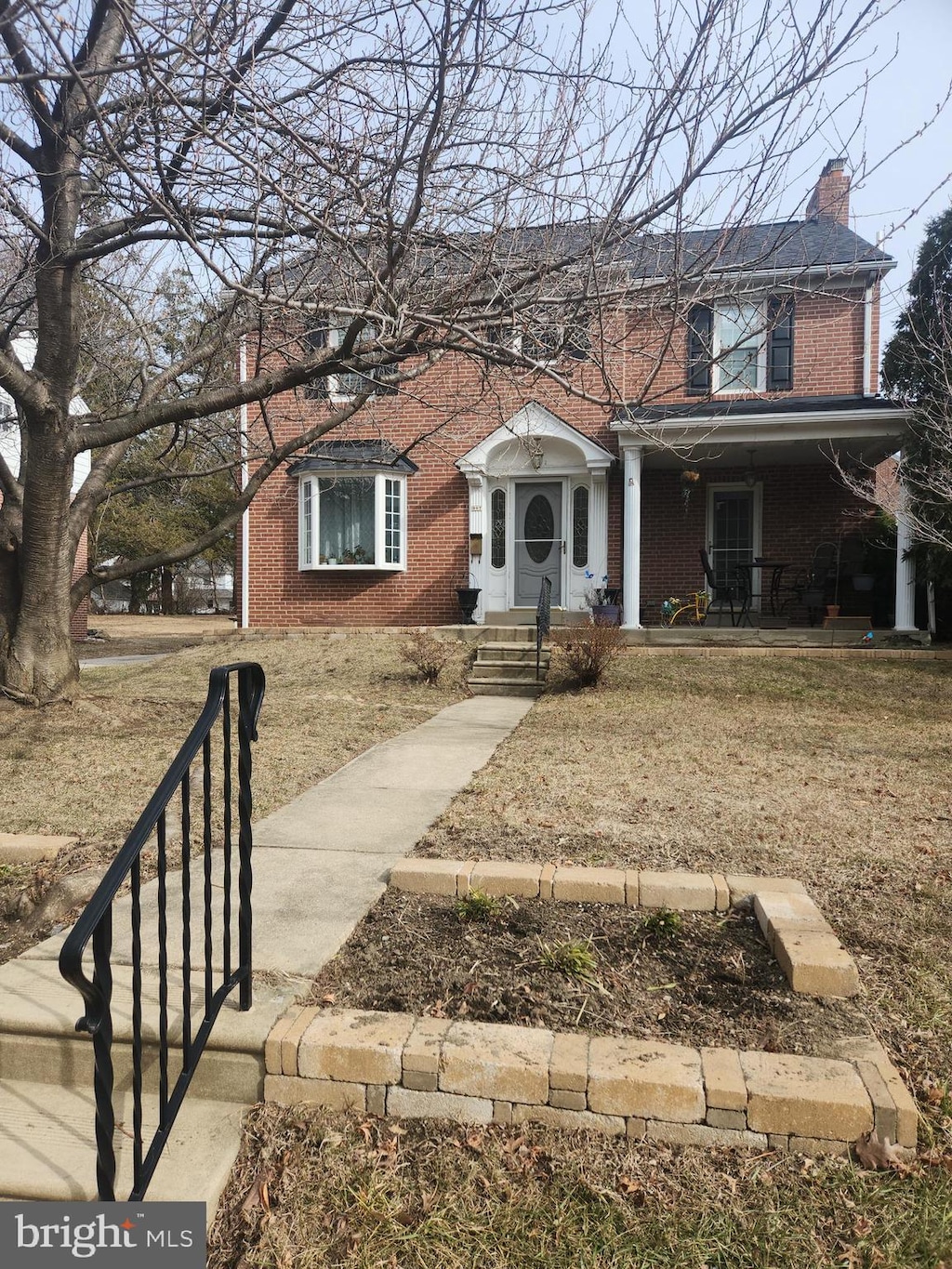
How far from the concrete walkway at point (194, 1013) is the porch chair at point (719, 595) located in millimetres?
10291

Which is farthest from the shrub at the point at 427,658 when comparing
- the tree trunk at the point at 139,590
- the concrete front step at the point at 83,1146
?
the tree trunk at the point at 139,590

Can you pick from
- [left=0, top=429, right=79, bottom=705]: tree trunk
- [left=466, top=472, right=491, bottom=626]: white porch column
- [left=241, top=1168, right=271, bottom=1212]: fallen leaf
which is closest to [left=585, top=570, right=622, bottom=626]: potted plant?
[left=466, top=472, right=491, bottom=626]: white porch column

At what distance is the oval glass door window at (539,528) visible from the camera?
49.1 feet

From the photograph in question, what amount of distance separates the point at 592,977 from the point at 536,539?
12.6 meters

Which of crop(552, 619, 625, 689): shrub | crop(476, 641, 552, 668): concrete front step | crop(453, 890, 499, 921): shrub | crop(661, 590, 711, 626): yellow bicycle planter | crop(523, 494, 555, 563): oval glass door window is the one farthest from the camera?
crop(523, 494, 555, 563): oval glass door window

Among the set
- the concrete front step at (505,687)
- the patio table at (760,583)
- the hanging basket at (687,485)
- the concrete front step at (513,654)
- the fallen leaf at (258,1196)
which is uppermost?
the hanging basket at (687,485)

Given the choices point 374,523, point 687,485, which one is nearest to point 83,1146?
point 374,523

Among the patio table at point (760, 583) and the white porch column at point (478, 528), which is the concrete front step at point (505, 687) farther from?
the patio table at point (760, 583)

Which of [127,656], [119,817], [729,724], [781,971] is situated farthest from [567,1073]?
[127,656]

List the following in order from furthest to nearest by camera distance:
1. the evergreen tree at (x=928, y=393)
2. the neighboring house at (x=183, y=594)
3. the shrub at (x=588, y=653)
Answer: the neighboring house at (x=183, y=594), the evergreen tree at (x=928, y=393), the shrub at (x=588, y=653)

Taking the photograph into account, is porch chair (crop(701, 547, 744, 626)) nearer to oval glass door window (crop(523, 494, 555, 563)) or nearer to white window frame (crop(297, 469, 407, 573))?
oval glass door window (crop(523, 494, 555, 563))

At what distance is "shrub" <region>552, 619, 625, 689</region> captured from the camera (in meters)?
9.24

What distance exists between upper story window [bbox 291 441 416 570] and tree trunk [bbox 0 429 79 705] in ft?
26.0

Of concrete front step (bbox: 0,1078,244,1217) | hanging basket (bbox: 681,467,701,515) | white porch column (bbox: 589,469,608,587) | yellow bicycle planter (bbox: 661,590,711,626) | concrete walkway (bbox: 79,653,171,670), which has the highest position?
hanging basket (bbox: 681,467,701,515)
